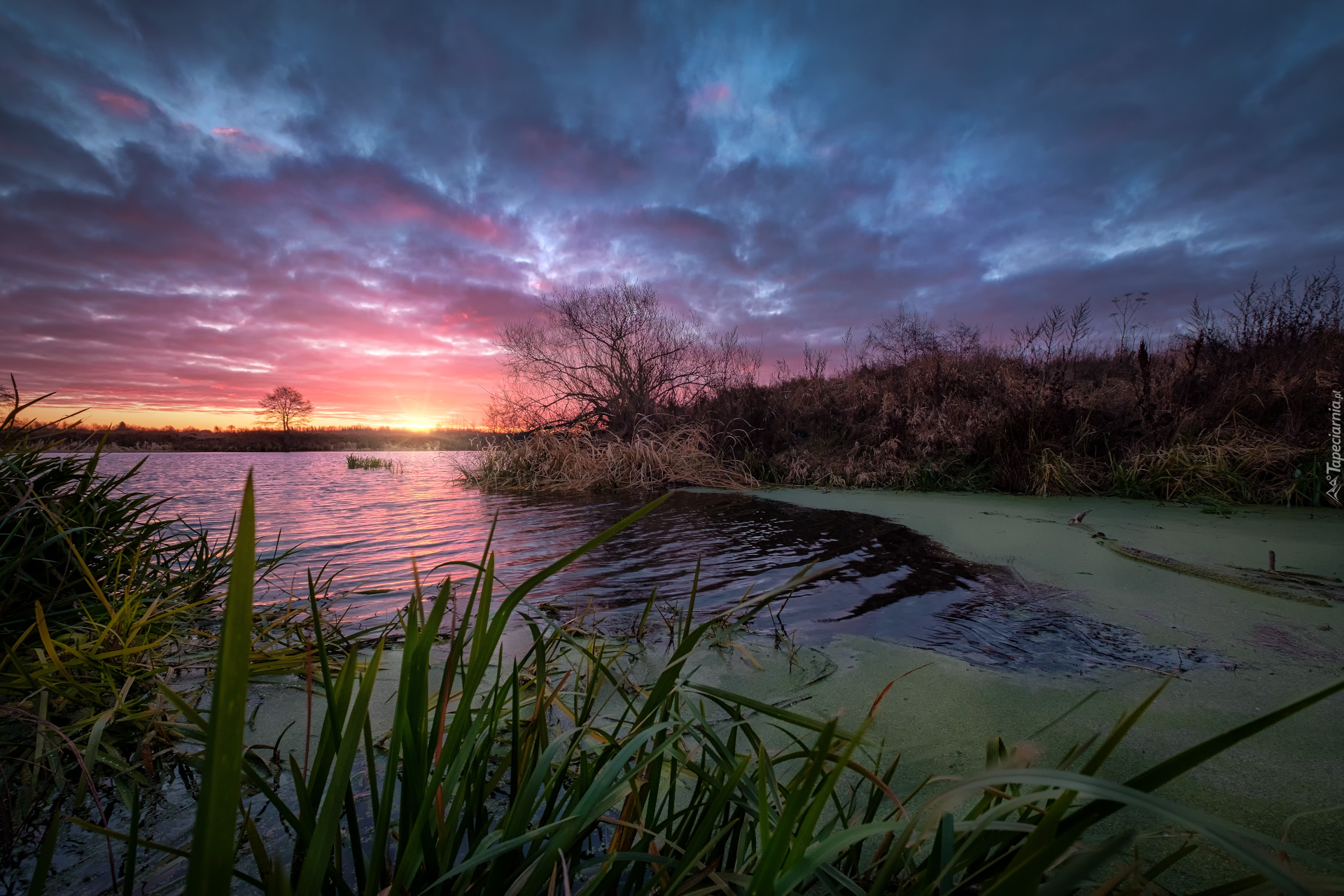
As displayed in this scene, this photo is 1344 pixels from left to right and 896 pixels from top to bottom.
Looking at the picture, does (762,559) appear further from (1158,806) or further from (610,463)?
(610,463)

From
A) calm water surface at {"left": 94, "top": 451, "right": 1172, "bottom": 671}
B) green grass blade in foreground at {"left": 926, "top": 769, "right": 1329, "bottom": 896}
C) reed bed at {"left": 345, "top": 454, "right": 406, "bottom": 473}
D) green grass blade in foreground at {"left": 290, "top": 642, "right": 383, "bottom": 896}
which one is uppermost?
green grass blade in foreground at {"left": 926, "top": 769, "right": 1329, "bottom": 896}

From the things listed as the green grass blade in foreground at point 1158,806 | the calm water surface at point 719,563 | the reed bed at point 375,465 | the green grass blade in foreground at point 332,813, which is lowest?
the calm water surface at point 719,563

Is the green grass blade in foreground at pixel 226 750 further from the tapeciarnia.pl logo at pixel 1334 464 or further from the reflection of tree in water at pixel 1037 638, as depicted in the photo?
the tapeciarnia.pl logo at pixel 1334 464

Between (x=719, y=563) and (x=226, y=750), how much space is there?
3.44m

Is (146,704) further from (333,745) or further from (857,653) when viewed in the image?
(857,653)

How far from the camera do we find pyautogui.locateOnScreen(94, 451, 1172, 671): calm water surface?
2262mm

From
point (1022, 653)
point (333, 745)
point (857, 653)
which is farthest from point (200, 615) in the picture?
point (1022, 653)

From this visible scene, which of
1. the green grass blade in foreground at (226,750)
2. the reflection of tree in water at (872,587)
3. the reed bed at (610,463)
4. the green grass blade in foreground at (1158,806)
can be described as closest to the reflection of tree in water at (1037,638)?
the reflection of tree in water at (872,587)

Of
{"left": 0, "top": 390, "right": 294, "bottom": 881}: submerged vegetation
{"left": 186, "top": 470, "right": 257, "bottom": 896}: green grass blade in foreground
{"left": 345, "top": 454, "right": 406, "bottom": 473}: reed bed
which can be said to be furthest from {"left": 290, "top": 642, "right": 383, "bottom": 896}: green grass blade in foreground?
{"left": 345, "top": 454, "right": 406, "bottom": 473}: reed bed

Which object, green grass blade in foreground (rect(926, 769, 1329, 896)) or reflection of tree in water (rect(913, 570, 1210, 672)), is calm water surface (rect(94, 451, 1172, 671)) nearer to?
reflection of tree in water (rect(913, 570, 1210, 672))

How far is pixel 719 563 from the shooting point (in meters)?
3.74

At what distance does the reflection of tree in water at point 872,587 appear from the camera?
6.79 ft

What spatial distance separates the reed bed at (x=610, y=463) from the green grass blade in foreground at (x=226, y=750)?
8689 millimetres

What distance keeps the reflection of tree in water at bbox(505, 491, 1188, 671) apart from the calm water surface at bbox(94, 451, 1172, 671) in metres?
0.01
